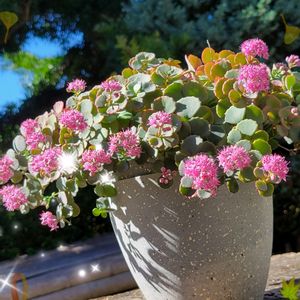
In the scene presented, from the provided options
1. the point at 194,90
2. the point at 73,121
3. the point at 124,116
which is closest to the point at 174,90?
the point at 194,90

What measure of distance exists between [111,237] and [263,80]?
2.70 meters

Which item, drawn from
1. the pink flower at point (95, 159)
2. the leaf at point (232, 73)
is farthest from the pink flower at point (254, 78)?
the pink flower at point (95, 159)

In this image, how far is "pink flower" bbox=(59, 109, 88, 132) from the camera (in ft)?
5.82

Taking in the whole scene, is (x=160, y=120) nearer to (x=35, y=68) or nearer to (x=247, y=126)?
(x=247, y=126)

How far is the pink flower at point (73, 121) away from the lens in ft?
5.82

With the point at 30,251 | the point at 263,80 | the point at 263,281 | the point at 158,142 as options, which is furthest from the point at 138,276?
the point at 30,251

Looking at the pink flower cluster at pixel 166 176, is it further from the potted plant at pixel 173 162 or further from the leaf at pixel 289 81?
the leaf at pixel 289 81

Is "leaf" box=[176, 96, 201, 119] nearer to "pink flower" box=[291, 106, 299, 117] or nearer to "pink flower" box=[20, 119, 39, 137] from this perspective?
"pink flower" box=[291, 106, 299, 117]

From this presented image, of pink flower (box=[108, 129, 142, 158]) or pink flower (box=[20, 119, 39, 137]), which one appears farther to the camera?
pink flower (box=[20, 119, 39, 137])

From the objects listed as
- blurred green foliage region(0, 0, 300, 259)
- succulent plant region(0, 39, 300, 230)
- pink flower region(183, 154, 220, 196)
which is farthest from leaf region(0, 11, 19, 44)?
pink flower region(183, 154, 220, 196)

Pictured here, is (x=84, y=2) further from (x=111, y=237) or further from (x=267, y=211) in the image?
(x=267, y=211)

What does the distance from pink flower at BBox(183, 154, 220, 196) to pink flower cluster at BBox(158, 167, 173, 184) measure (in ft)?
0.64

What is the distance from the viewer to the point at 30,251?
12.9ft

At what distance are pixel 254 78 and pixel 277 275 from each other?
1282 mm
